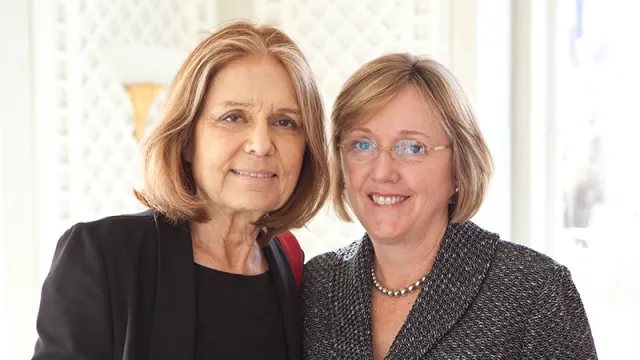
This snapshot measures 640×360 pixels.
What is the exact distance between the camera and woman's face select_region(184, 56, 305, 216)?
2051 mm

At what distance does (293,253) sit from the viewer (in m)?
2.48

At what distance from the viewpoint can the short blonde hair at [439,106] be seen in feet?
7.22

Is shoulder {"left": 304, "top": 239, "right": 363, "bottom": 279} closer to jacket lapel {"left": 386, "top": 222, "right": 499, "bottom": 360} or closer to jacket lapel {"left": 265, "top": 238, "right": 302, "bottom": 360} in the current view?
jacket lapel {"left": 265, "top": 238, "right": 302, "bottom": 360}

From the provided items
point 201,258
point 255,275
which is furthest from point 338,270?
point 201,258

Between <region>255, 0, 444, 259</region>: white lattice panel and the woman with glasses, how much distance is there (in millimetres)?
1438

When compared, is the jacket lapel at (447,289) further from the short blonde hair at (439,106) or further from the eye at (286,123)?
the eye at (286,123)

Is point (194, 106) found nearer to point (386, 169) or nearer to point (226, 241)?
point (226, 241)

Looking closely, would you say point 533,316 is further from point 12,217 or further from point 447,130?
point 12,217

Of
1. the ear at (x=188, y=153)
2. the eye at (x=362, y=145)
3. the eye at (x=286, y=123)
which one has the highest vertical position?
the eye at (x=286, y=123)

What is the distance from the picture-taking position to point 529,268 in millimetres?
2117

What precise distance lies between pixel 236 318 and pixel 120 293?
1.05 ft

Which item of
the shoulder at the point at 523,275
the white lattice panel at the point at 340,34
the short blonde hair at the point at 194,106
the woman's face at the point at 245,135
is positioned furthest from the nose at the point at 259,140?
the white lattice panel at the point at 340,34

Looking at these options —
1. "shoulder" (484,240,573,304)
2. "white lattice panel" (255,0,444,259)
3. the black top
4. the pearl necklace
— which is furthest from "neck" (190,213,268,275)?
"white lattice panel" (255,0,444,259)

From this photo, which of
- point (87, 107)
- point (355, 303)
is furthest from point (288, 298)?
point (87, 107)
